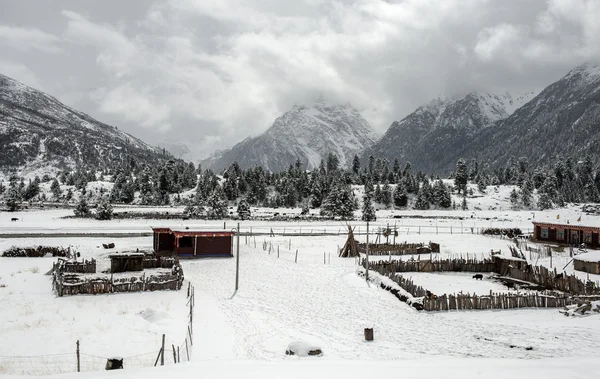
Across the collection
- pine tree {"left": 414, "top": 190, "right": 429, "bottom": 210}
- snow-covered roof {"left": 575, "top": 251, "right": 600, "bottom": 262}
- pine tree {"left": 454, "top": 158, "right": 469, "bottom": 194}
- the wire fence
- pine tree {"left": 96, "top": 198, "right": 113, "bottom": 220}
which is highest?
pine tree {"left": 454, "top": 158, "right": 469, "bottom": 194}

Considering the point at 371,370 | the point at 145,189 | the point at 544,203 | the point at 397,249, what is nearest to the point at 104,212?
the point at 145,189

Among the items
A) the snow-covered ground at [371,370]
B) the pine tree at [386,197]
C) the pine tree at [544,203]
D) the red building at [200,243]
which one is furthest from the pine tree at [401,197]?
the snow-covered ground at [371,370]

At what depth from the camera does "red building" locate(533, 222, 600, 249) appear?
51.1 meters

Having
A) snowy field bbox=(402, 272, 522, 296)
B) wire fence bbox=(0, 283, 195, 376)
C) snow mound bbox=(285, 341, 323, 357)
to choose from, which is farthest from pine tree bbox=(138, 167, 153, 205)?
snow mound bbox=(285, 341, 323, 357)

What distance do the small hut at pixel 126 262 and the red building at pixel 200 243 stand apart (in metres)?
8.34

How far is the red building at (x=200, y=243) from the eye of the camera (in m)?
44.2

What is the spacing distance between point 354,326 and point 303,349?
547 cm

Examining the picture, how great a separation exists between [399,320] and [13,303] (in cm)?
2160

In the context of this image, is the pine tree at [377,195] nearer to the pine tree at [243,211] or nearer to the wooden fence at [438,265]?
the pine tree at [243,211]

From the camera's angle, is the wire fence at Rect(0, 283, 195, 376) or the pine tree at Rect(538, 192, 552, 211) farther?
the pine tree at Rect(538, 192, 552, 211)

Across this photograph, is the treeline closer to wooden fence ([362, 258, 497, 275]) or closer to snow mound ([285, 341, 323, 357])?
wooden fence ([362, 258, 497, 275])

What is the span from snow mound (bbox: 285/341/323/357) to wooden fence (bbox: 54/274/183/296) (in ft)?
46.5

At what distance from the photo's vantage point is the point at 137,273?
3438 centimetres

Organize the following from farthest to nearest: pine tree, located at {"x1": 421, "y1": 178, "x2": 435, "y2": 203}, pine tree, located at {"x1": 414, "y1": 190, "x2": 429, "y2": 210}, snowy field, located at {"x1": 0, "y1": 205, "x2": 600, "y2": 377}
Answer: pine tree, located at {"x1": 421, "y1": 178, "x2": 435, "y2": 203}
pine tree, located at {"x1": 414, "y1": 190, "x2": 429, "y2": 210}
snowy field, located at {"x1": 0, "y1": 205, "x2": 600, "y2": 377}
